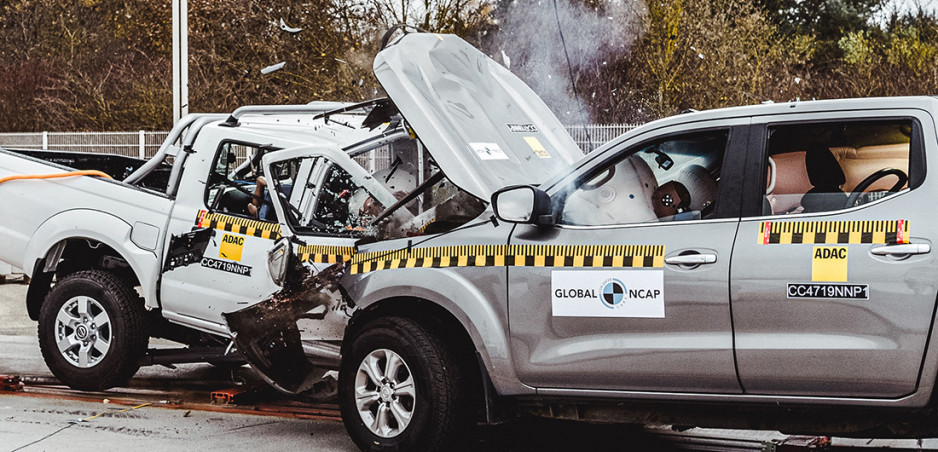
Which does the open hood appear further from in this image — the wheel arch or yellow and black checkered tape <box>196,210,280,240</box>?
the wheel arch

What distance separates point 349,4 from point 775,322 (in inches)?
793

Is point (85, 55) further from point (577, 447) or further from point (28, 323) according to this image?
point (577, 447)

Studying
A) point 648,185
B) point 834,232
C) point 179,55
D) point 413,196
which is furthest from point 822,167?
point 179,55

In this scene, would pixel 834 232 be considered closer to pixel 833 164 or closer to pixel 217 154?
pixel 833 164

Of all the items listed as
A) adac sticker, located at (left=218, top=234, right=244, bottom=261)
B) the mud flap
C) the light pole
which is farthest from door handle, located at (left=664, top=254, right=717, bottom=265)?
the light pole

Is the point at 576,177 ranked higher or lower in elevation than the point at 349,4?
lower

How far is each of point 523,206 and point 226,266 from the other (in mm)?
2633

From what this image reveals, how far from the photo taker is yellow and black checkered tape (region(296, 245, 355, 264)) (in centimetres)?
652

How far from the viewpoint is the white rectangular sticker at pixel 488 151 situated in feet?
20.5

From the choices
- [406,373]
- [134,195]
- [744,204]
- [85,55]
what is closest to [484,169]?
[406,373]

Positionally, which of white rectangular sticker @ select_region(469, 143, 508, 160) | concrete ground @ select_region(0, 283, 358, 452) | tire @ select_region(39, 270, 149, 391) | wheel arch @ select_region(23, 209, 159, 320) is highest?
white rectangular sticker @ select_region(469, 143, 508, 160)


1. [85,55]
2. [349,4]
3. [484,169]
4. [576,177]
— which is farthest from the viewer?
[85,55]

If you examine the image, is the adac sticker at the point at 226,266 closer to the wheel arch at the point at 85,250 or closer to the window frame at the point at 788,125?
the wheel arch at the point at 85,250

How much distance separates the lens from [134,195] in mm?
8086
